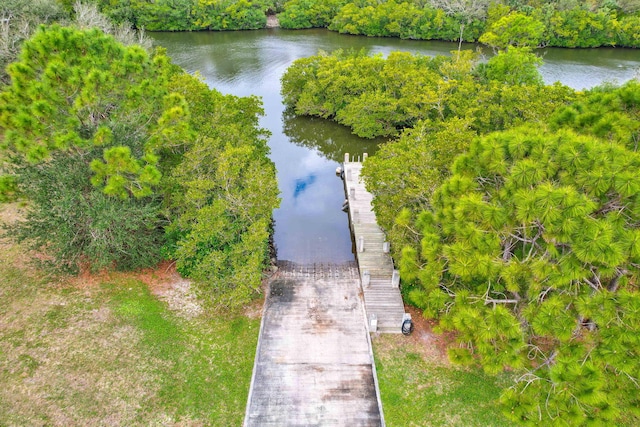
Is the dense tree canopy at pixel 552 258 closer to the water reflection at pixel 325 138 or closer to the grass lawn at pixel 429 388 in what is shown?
the grass lawn at pixel 429 388

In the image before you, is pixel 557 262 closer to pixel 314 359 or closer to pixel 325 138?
pixel 314 359

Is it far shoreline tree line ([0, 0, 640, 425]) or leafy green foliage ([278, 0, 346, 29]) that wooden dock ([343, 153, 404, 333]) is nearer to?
far shoreline tree line ([0, 0, 640, 425])

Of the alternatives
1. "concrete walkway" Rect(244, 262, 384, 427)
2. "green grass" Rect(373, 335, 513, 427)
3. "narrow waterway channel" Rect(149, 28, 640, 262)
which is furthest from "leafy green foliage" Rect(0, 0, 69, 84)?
"green grass" Rect(373, 335, 513, 427)

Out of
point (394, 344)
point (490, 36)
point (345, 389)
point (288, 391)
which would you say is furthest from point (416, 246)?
point (490, 36)

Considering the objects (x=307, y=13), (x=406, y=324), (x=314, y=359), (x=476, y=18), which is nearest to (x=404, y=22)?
(x=476, y=18)

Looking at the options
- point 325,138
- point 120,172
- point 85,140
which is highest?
point 85,140

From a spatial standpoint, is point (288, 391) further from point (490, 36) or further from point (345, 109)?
point (490, 36)
